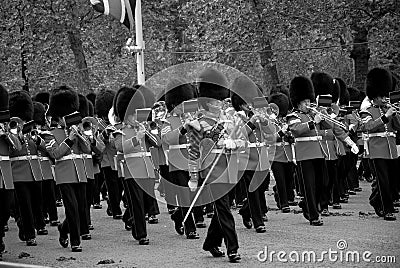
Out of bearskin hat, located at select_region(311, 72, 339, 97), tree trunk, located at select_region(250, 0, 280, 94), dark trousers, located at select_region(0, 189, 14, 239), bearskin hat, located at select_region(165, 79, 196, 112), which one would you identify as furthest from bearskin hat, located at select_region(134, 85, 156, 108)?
tree trunk, located at select_region(250, 0, 280, 94)

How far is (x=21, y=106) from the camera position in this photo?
11805 millimetres

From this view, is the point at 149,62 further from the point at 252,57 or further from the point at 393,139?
the point at 393,139

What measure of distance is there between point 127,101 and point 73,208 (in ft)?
5.91

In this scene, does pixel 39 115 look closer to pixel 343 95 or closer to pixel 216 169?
pixel 216 169

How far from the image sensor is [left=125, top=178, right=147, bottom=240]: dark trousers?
1061 cm

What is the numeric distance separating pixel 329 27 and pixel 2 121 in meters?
14.2

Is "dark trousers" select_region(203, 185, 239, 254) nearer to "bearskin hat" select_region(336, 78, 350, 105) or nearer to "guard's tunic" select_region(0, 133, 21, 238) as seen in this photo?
"guard's tunic" select_region(0, 133, 21, 238)

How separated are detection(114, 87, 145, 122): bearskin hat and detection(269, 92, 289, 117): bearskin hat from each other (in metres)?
3.91

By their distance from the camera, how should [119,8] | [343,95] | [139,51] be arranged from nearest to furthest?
1. [343,95]
2. [139,51]
3. [119,8]

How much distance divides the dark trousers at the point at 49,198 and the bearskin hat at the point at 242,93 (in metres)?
2.71

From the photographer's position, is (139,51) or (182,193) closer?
(182,193)

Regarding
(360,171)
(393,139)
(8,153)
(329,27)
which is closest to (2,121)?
(8,153)

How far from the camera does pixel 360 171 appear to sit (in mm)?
18969

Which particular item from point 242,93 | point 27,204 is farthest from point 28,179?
point 242,93
